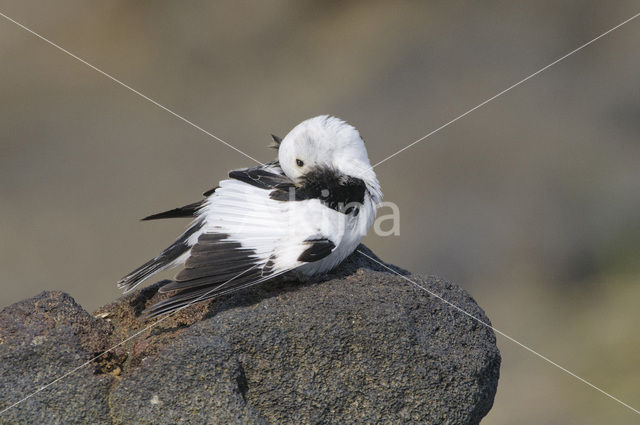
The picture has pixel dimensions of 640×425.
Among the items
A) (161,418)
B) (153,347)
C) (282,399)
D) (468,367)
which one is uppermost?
(153,347)

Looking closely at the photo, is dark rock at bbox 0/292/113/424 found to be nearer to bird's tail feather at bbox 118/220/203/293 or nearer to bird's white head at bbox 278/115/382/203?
bird's tail feather at bbox 118/220/203/293

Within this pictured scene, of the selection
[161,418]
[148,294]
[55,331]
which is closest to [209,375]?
[161,418]

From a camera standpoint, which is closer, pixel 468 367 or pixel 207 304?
pixel 468 367

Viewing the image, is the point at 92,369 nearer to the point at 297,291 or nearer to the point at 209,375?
the point at 209,375

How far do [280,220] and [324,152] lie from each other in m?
0.63

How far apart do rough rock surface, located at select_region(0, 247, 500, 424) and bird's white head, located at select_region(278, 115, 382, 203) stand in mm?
916

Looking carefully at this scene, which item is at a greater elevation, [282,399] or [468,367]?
[282,399]

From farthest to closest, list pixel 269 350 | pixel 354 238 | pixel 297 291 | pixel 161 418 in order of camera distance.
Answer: pixel 354 238
pixel 297 291
pixel 269 350
pixel 161 418

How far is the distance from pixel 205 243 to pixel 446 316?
149cm

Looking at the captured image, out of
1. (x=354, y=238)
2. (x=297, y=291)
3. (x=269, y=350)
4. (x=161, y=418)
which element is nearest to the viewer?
(x=161, y=418)

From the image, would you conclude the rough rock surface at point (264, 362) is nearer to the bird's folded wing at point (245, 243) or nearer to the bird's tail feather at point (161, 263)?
the bird's folded wing at point (245, 243)

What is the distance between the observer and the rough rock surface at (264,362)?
4020mm

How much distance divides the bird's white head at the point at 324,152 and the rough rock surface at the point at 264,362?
3.01 feet

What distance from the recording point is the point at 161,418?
3.94 metres
